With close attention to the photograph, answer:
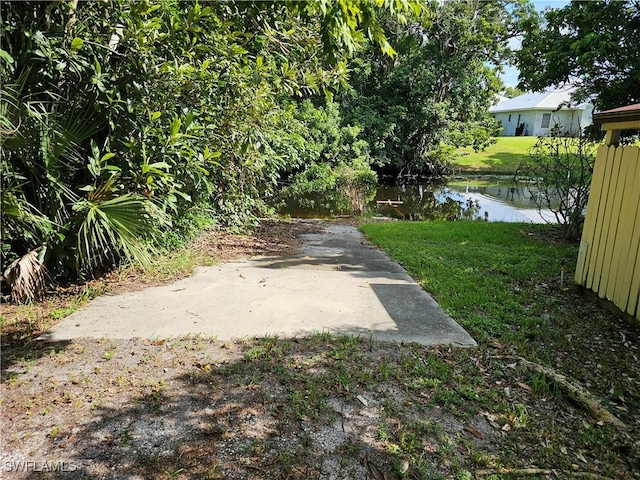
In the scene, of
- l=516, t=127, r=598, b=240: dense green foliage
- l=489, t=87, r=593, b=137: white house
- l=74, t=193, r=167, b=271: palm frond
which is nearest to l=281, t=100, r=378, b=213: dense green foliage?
l=516, t=127, r=598, b=240: dense green foliage

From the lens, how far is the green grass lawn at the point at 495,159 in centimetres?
2875

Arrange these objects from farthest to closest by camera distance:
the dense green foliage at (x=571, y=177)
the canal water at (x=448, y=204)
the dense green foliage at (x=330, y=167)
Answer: the dense green foliage at (x=330, y=167) < the canal water at (x=448, y=204) < the dense green foliage at (x=571, y=177)

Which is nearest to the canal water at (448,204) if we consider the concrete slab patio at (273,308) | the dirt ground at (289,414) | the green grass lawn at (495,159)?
the green grass lawn at (495,159)

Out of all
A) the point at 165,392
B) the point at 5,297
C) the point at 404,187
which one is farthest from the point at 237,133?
the point at 404,187

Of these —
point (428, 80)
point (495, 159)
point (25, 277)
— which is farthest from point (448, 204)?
point (495, 159)

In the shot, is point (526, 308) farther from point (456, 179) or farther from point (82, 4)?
point (456, 179)

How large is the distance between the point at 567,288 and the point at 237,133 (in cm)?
466

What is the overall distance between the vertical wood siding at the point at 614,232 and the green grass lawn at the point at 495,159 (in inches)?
913

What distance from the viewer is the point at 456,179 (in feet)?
85.5

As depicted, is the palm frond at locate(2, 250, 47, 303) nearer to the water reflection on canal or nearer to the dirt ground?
the dirt ground

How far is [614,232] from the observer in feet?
14.1

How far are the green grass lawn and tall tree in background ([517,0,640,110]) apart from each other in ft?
59.5

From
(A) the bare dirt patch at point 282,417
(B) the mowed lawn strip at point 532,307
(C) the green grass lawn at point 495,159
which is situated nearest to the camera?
(A) the bare dirt patch at point 282,417

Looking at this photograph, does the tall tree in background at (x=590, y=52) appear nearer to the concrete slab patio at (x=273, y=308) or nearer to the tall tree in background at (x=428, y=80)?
the concrete slab patio at (x=273, y=308)
